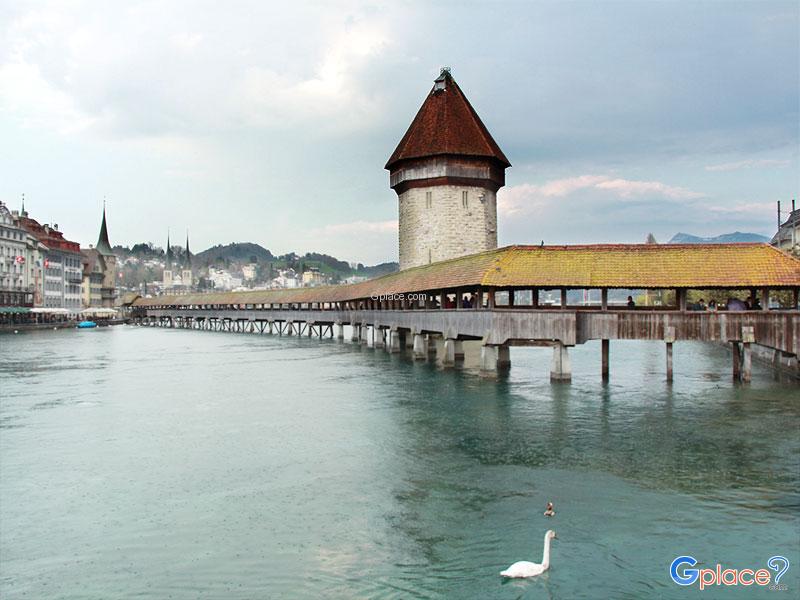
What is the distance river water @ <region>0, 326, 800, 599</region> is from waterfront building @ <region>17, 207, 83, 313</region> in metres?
74.0

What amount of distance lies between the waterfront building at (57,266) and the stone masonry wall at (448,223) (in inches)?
Answer: 2256

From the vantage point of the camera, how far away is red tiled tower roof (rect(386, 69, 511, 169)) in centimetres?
4511

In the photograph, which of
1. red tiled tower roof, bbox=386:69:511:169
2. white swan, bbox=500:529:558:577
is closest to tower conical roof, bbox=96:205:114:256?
red tiled tower roof, bbox=386:69:511:169

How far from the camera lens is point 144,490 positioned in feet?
37.5

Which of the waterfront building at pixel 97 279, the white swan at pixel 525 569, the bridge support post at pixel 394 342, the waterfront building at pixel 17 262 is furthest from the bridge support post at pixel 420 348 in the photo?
the waterfront building at pixel 97 279

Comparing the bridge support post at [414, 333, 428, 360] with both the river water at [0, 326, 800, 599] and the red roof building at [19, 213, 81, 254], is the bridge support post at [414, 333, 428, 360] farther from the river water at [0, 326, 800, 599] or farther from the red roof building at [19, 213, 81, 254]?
the red roof building at [19, 213, 81, 254]

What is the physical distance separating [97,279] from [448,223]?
82.4 meters

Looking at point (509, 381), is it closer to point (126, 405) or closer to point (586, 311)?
point (586, 311)

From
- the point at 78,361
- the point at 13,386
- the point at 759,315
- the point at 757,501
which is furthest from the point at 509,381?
the point at 78,361

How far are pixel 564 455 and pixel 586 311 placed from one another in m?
8.67

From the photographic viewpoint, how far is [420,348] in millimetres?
32906

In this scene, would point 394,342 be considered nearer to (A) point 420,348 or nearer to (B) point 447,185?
(A) point 420,348

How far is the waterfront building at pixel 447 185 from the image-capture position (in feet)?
148

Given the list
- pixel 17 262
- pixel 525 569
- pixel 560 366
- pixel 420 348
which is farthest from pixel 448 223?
pixel 17 262
